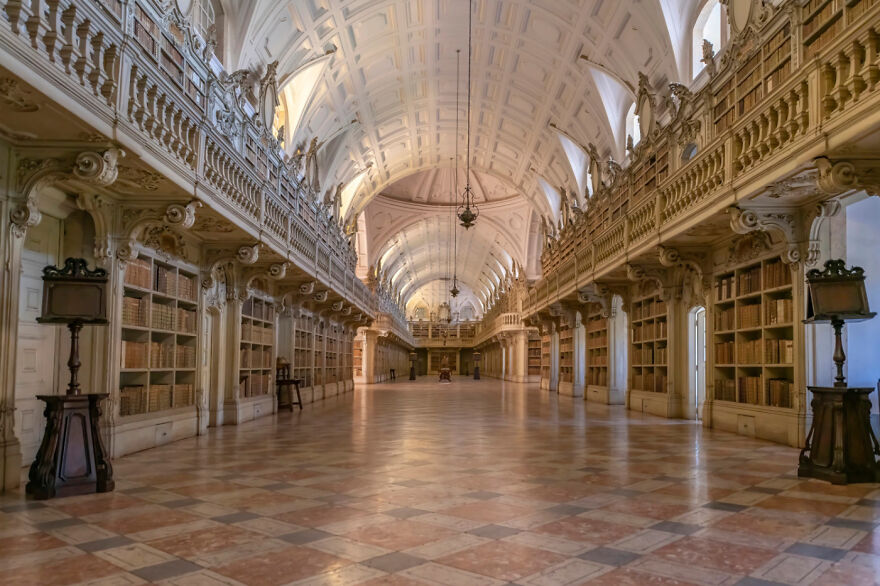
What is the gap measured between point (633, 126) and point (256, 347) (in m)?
11.2

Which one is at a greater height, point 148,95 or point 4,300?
point 148,95

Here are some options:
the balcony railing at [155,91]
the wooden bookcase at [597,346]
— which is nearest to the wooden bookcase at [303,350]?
the balcony railing at [155,91]

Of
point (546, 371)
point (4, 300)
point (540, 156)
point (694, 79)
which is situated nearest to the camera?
point (4, 300)

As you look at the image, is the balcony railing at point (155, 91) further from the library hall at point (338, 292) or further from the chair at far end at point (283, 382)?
the chair at far end at point (283, 382)

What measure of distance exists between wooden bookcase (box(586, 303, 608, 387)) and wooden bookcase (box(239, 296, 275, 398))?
9.71 meters

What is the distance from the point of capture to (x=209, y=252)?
11016 millimetres

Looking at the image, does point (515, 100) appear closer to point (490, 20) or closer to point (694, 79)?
point (490, 20)

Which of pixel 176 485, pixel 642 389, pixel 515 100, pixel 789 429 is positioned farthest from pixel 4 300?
pixel 515 100

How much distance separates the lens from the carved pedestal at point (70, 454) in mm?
5590

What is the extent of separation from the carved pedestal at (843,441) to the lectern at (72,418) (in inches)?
272

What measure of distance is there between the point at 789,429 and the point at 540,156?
17.4 m

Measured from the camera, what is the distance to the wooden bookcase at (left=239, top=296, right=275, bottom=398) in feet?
43.6

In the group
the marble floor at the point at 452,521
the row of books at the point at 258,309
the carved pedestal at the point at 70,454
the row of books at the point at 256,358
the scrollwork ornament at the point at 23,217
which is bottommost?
the marble floor at the point at 452,521

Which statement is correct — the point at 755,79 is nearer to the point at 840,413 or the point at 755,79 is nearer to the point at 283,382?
the point at 840,413
